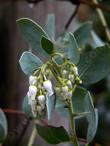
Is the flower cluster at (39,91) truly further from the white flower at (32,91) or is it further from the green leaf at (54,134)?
the green leaf at (54,134)

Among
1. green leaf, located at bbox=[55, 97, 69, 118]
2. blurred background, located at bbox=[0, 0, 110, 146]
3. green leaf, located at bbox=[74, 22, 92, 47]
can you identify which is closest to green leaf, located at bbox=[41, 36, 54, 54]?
green leaf, located at bbox=[55, 97, 69, 118]

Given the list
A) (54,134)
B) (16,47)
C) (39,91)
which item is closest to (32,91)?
(39,91)

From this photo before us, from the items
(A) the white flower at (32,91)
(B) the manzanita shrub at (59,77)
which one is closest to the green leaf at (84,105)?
(B) the manzanita shrub at (59,77)

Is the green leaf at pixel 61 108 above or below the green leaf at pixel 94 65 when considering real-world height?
below

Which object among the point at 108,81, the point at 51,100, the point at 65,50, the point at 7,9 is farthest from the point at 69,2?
the point at 108,81

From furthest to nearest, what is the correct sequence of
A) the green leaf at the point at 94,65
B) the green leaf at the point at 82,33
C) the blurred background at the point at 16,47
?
1. the blurred background at the point at 16,47
2. the green leaf at the point at 82,33
3. the green leaf at the point at 94,65

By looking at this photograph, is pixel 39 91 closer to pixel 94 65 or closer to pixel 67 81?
pixel 67 81

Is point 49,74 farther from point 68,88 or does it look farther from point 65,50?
point 65,50
